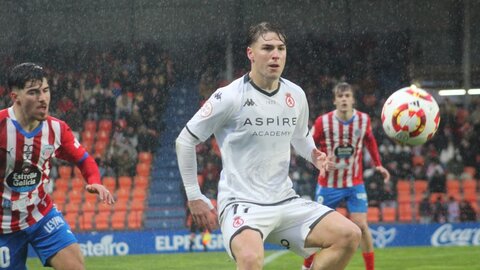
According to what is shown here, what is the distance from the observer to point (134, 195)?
18.0 m

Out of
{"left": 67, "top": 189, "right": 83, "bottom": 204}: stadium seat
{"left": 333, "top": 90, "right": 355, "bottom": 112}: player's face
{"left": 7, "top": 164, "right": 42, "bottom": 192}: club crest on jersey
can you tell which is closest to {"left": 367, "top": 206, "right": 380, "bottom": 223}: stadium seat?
{"left": 67, "top": 189, "right": 83, "bottom": 204}: stadium seat

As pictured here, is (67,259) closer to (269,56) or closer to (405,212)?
(269,56)

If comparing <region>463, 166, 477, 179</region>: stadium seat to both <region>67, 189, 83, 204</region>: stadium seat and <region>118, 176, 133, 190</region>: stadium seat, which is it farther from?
<region>67, 189, 83, 204</region>: stadium seat

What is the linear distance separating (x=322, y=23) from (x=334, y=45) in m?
0.63

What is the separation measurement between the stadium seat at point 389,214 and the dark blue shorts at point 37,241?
10.8 metres

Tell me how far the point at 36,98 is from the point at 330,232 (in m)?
2.01

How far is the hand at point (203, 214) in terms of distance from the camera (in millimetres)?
5270

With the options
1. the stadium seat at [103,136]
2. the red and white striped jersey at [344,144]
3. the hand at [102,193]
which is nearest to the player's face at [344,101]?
the red and white striped jersey at [344,144]

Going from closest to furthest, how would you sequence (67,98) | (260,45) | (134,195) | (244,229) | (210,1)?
A: 1. (244,229)
2. (260,45)
3. (134,195)
4. (67,98)
5. (210,1)

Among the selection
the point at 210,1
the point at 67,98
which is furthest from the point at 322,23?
the point at 67,98

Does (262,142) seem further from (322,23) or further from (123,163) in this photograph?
(322,23)

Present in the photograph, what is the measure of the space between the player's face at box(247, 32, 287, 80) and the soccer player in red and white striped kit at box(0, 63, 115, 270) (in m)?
1.26

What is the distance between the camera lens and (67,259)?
549cm

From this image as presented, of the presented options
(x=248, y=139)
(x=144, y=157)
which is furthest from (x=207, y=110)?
(x=144, y=157)
